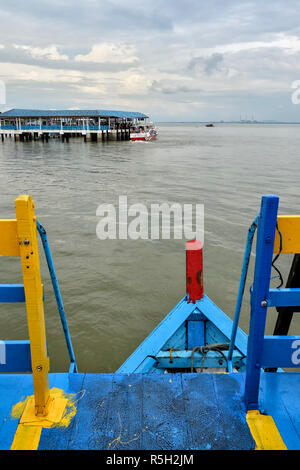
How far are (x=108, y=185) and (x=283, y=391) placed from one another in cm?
2211

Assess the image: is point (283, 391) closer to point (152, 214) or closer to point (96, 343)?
point (96, 343)

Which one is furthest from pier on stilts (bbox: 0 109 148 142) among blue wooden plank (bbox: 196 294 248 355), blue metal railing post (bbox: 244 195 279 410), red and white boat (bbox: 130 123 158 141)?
blue metal railing post (bbox: 244 195 279 410)

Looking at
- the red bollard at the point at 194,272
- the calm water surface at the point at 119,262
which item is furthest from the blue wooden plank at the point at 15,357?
the calm water surface at the point at 119,262

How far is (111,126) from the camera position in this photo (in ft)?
227

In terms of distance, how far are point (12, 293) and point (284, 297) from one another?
2030mm

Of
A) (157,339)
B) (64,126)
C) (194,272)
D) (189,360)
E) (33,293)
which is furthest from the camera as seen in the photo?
(64,126)

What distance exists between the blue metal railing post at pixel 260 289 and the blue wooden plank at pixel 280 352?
0.18 ft

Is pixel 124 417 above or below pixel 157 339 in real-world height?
above

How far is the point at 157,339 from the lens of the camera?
511 centimetres

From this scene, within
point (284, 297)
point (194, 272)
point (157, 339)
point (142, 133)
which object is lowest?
point (157, 339)

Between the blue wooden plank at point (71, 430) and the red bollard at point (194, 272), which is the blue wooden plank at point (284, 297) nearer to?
the blue wooden plank at point (71, 430)

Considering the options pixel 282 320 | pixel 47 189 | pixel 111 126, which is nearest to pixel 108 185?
pixel 47 189

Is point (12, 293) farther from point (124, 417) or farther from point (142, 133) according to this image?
point (142, 133)

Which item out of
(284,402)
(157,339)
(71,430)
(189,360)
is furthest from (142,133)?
(71,430)
